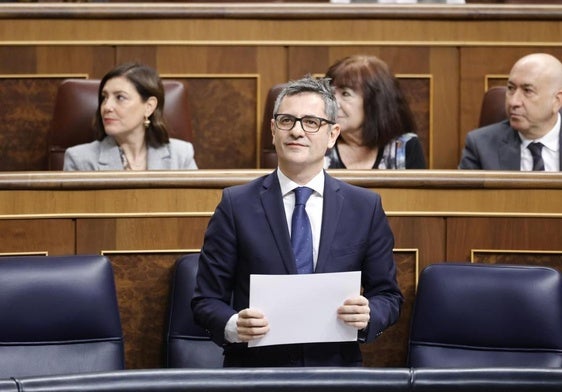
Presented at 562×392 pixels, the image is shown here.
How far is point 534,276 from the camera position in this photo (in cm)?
130

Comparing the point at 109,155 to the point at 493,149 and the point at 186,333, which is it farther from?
the point at 493,149

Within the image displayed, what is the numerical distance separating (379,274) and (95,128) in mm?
826

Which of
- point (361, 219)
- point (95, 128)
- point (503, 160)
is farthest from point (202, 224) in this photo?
point (503, 160)

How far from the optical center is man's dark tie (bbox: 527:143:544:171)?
5.76 feet

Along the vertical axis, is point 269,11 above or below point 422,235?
above

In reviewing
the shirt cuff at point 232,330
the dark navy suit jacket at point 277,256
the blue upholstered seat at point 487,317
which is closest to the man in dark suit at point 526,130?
the blue upholstered seat at point 487,317

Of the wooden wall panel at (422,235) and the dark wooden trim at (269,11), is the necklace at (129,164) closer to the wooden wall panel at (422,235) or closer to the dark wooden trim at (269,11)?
the dark wooden trim at (269,11)

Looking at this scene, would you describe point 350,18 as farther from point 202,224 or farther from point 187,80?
point 202,224

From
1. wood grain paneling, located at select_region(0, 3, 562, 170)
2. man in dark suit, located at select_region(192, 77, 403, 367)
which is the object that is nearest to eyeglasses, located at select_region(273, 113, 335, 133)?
man in dark suit, located at select_region(192, 77, 403, 367)

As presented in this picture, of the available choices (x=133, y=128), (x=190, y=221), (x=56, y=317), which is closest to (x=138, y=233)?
(x=190, y=221)

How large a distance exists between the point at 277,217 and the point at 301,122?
10 centimetres

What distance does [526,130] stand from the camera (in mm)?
Result: 1780

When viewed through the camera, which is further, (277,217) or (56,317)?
(56,317)

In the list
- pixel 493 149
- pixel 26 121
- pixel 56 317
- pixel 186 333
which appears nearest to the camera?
pixel 56 317
